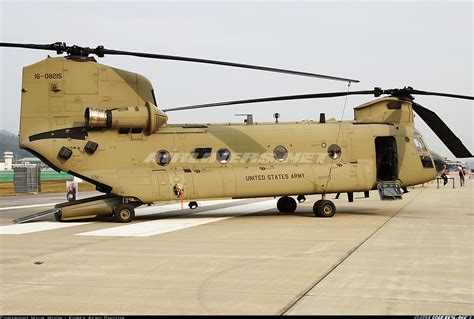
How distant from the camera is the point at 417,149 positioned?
59.6 ft

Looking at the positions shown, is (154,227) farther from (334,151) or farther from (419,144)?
(419,144)

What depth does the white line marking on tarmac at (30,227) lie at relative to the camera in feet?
44.1

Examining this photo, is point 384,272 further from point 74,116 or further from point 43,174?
point 43,174

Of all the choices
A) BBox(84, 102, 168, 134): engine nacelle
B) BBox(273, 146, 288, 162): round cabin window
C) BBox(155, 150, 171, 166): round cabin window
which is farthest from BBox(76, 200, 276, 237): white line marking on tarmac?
BBox(84, 102, 168, 134): engine nacelle

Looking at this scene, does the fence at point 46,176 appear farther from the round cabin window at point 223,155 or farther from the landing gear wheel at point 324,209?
the landing gear wheel at point 324,209

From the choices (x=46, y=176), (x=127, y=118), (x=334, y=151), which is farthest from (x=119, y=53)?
(x=46, y=176)

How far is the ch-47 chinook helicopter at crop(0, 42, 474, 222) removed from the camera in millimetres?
15539

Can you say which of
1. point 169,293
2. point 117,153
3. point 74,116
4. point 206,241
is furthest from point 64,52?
point 169,293

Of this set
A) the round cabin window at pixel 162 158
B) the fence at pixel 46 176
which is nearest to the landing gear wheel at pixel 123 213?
the round cabin window at pixel 162 158

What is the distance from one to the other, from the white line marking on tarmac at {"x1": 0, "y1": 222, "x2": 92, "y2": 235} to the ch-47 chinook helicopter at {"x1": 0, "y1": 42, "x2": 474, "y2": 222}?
1.35ft

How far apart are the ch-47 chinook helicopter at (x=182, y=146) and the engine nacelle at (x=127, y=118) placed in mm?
30

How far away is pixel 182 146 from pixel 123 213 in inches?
111

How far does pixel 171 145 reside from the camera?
1648cm

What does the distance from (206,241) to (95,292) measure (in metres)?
4.86
